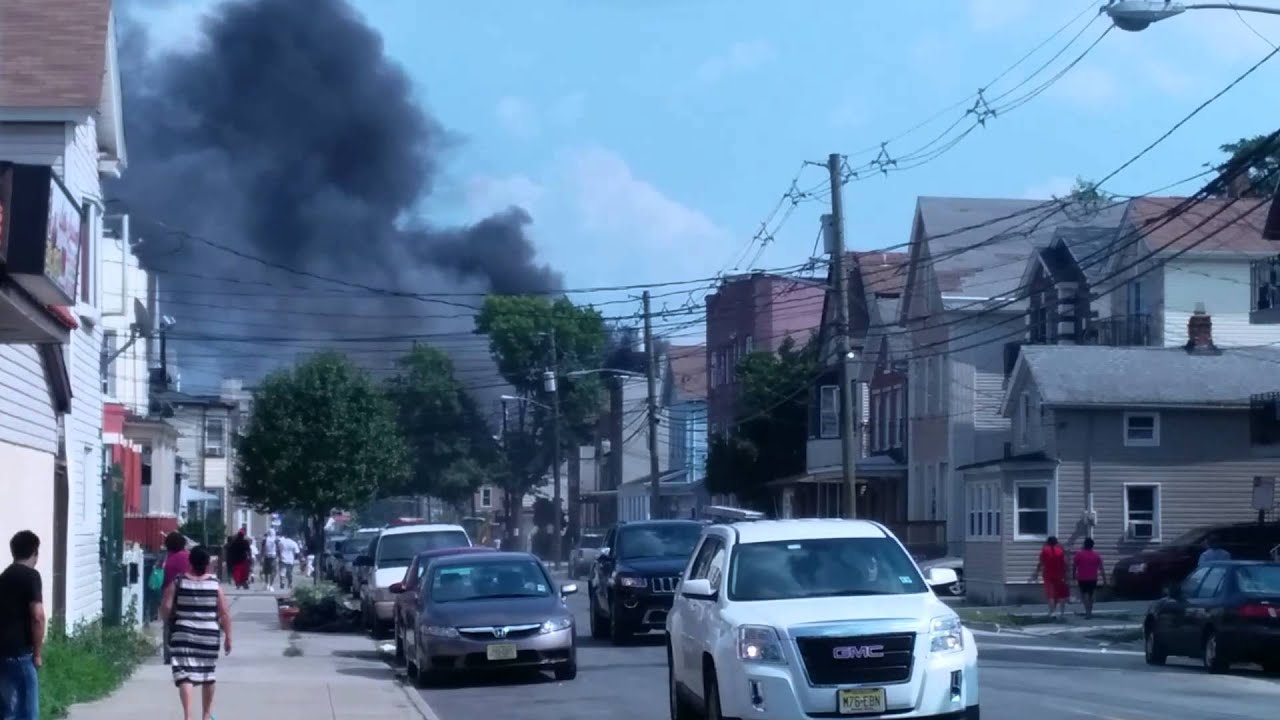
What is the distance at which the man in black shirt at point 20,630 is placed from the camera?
1191cm

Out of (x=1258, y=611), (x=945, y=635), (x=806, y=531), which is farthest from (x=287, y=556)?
(x=945, y=635)

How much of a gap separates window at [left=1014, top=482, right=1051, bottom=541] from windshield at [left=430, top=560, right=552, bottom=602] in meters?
23.9

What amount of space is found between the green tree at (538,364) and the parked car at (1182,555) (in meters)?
37.1

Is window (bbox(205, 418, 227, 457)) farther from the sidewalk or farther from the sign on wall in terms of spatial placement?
the sign on wall

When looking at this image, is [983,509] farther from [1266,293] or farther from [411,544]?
[411,544]

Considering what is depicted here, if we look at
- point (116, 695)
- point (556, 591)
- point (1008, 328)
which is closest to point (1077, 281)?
point (1008, 328)

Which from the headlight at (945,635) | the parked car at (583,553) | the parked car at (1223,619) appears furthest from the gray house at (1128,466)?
the headlight at (945,635)

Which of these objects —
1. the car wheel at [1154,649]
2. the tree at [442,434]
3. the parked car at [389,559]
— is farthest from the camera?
the tree at [442,434]

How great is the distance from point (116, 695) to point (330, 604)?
1460cm

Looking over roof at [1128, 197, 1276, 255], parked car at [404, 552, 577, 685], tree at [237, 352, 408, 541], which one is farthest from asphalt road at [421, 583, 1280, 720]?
tree at [237, 352, 408, 541]

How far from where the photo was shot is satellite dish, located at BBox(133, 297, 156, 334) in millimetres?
48938

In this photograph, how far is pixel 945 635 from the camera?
12.9 meters

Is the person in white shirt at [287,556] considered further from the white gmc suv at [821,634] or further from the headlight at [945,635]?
the headlight at [945,635]

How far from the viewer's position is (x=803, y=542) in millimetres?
14242
